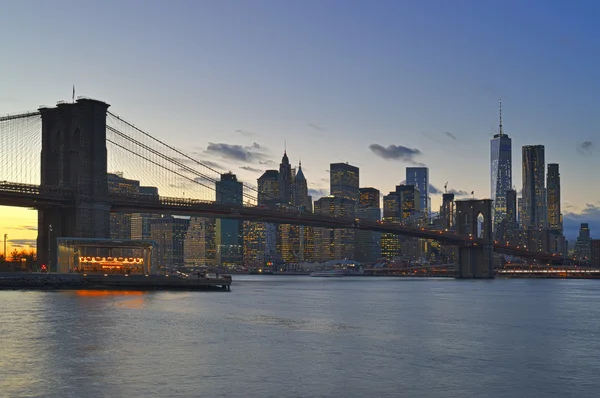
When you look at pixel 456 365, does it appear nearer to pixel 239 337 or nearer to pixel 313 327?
pixel 239 337

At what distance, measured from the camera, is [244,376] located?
82.3ft

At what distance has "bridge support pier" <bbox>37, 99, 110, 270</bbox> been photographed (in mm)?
79625

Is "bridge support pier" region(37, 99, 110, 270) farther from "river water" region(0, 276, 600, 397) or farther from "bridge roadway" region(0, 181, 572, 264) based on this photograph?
"river water" region(0, 276, 600, 397)

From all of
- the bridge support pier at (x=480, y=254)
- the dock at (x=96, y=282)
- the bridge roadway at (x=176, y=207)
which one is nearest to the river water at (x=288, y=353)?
the dock at (x=96, y=282)

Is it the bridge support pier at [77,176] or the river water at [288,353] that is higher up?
the bridge support pier at [77,176]

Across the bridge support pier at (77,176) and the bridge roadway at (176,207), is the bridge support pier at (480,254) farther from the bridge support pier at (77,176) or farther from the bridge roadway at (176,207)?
the bridge support pier at (77,176)

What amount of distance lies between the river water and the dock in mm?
22610

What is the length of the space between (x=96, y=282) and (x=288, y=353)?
167 feet

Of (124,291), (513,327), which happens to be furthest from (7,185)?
(513,327)

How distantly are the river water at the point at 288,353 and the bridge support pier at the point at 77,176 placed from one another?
91.9 ft

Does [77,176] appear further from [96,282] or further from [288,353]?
[288,353]

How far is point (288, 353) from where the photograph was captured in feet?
99.9

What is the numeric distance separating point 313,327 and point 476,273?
11526cm

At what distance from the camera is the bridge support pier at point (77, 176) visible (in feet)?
261
